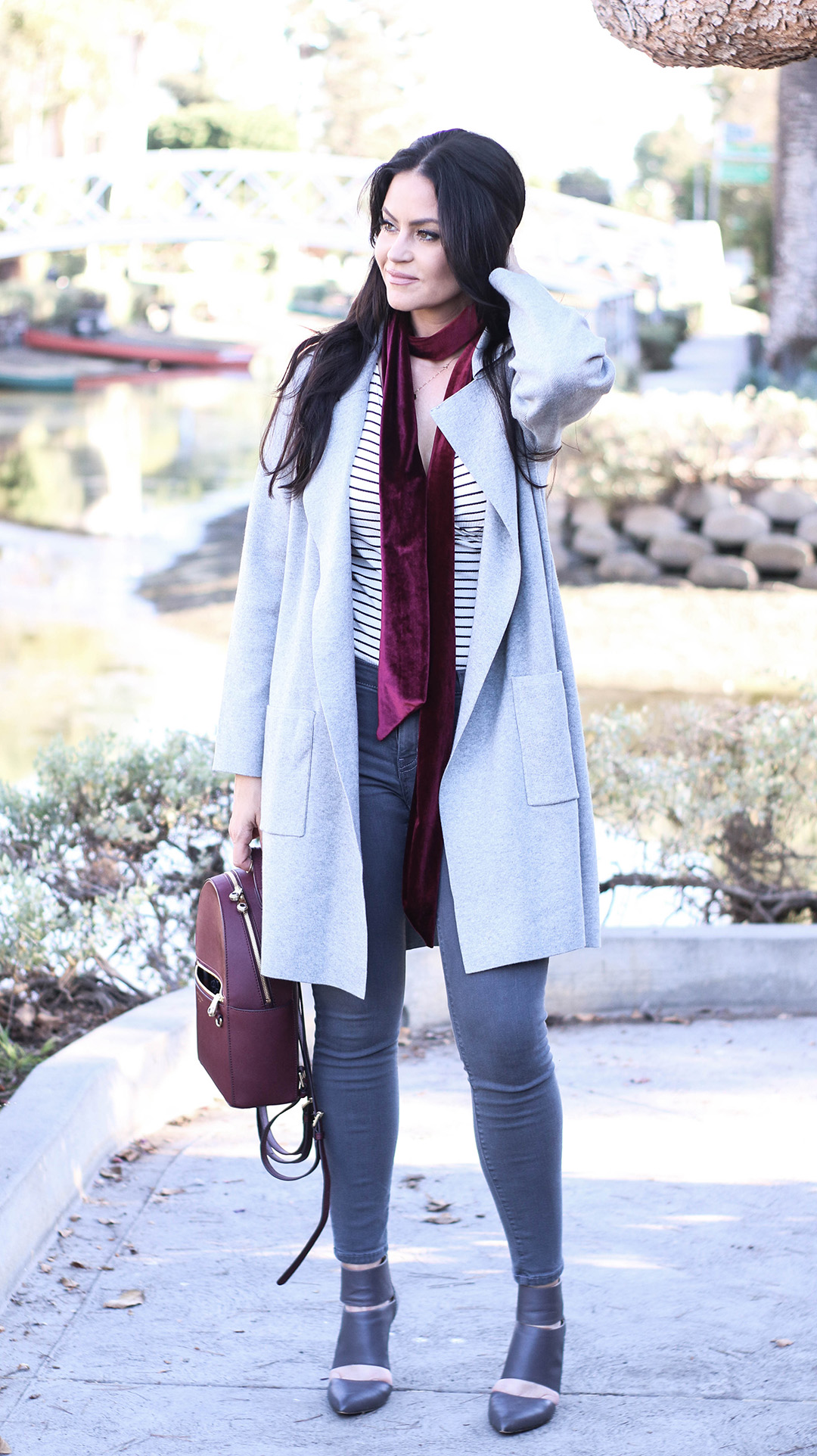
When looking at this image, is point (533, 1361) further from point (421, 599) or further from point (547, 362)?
point (547, 362)

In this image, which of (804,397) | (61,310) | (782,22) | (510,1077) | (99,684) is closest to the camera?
(782,22)

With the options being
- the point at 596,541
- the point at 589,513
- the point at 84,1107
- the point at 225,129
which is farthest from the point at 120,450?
the point at 225,129

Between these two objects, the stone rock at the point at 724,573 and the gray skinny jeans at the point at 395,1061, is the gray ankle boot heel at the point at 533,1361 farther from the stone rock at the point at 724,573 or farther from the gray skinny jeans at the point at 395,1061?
the stone rock at the point at 724,573

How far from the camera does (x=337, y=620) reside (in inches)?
73.5

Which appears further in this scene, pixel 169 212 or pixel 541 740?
pixel 169 212

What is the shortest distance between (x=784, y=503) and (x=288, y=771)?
33.5 ft

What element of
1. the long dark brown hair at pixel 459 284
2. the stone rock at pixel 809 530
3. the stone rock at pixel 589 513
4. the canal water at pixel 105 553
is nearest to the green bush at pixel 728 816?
the canal water at pixel 105 553

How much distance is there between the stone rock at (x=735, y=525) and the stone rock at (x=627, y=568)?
1.69 ft

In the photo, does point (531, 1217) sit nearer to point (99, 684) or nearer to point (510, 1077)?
point (510, 1077)

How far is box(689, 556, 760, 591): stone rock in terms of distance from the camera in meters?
11.3

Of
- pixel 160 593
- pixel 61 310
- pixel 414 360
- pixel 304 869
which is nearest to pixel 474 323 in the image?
pixel 414 360

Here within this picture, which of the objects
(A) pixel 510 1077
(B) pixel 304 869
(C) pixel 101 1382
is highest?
(B) pixel 304 869

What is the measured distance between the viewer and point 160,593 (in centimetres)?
1178

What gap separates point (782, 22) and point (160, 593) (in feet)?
34.3
